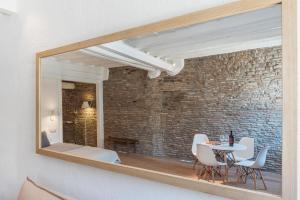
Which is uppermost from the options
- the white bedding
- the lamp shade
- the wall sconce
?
the lamp shade

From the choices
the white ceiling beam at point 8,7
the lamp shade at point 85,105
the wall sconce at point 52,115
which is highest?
the white ceiling beam at point 8,7

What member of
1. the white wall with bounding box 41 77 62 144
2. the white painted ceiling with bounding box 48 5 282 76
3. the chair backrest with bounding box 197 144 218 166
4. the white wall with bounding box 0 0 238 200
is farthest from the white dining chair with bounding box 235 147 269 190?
the white wall with bounding box 41 77 62 144

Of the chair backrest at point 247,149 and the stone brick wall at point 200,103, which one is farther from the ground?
the stone brick wall at point 200,103

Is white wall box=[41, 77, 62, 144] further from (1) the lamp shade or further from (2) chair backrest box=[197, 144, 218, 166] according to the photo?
(2) chair backrest box=[197, 144, 218, 166]

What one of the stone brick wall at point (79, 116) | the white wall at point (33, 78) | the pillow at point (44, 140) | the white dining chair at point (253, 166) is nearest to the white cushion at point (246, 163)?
the white dining chair at point (253, 166)

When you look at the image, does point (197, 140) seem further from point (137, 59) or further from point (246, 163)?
point (137, 59)

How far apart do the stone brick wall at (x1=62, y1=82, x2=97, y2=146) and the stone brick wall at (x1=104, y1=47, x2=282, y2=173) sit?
123mm

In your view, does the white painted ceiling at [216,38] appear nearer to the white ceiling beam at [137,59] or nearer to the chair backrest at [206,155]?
the white ceiling beam at [137,59]

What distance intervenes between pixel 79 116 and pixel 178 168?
85 centimetres

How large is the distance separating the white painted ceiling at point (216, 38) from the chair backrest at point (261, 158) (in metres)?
0.42

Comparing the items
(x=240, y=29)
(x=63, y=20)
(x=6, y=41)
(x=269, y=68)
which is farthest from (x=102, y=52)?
(x=6, y=41)

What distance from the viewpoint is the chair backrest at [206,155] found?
123 cm

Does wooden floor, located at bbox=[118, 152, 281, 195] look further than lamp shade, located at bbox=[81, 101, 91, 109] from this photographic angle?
No

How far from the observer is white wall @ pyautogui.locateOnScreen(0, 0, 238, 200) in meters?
1.47
